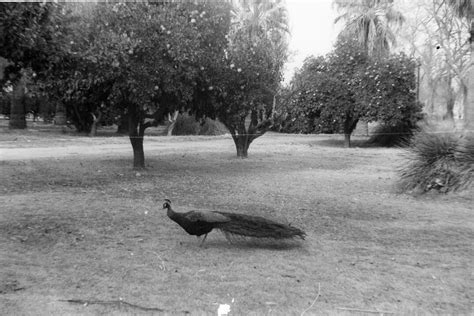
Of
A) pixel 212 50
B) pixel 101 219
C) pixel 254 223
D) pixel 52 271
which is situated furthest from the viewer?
pixel 212 50

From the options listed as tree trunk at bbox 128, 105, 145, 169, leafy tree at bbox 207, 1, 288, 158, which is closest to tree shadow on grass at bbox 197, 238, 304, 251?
leafy tree at bbox 207, 1, 288, 158

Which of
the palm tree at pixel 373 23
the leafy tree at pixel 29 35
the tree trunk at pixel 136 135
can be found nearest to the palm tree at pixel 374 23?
the palm tree at pixel 373 23

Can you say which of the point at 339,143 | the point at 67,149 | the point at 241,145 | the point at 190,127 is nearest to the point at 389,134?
the point at 339,143

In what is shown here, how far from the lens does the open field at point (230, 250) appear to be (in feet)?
11.9

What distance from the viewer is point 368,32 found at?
104ft

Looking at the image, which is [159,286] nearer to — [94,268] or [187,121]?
[94,268]

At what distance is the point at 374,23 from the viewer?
3144 centimetres

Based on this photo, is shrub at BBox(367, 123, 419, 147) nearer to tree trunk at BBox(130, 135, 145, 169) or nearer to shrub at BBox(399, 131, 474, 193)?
shrub at BBox(399, 131, 474, 193)

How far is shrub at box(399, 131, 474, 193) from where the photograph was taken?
28.6ft

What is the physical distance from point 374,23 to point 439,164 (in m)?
24.6

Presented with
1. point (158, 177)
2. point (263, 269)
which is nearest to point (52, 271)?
point (263, 269)

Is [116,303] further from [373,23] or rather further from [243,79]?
[373,23]

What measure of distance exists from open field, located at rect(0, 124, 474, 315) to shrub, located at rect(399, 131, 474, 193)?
1.19 ft

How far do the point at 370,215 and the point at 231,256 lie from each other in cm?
312
